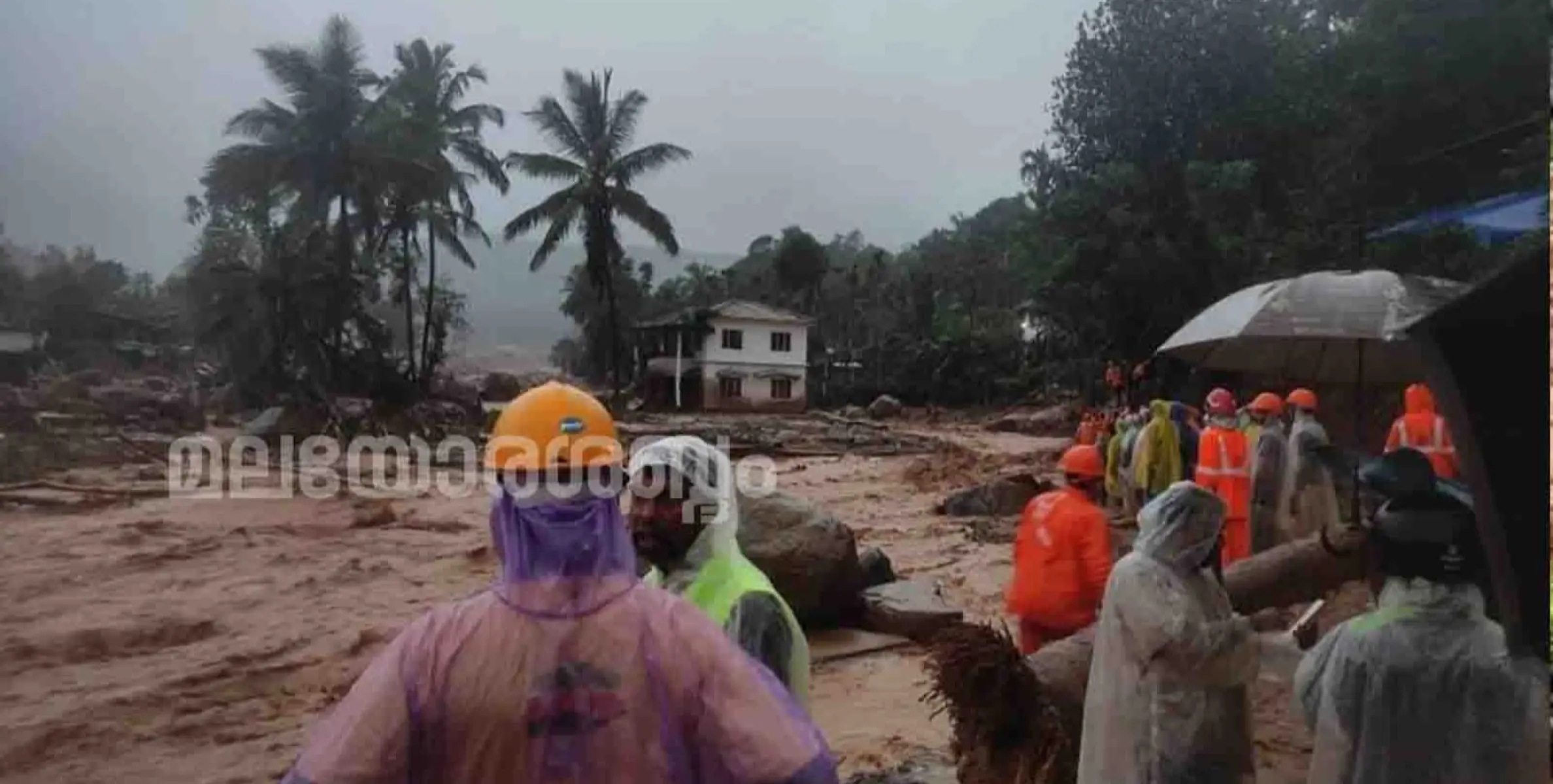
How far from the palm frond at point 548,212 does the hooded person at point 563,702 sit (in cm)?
2720

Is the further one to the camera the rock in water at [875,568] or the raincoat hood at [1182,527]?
the rock in water at [875,568]

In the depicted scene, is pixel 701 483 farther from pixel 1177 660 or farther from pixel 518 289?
pixel 518 289

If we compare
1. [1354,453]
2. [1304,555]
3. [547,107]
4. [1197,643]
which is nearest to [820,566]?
[1304,555]

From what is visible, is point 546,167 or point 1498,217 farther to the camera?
point 546,167

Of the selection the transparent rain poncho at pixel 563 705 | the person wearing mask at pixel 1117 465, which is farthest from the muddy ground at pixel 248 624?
the transparent rain poncho at pixel 563 705

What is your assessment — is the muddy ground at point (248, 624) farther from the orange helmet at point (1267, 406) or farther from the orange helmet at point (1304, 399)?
the orange helmet at point (1304, 399)

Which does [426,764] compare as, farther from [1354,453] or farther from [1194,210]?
[1194,210]

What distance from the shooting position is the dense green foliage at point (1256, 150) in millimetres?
4453

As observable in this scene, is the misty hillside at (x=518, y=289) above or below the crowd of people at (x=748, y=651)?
above

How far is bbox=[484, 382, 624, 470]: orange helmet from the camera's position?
4.99 feet

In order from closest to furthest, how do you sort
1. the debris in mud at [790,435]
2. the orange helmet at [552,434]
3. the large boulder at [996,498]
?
the orange helmet at [552,434]
the large boulder at [996,498]
the debris in mud at [790,435]

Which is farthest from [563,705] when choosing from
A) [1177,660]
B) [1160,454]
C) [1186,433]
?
[1186,433]

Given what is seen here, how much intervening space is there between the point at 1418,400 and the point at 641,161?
24.1 m

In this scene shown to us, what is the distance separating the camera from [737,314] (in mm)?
31812
